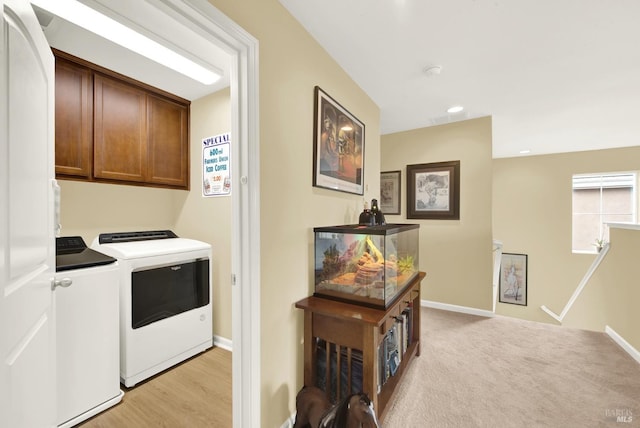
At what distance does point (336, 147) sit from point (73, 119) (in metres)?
1.91

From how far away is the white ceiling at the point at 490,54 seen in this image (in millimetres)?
1428

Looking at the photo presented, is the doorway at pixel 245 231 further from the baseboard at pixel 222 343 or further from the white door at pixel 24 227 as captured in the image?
the baseboard at pixel 222 343

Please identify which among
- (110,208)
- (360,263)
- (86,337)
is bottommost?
(86,337)

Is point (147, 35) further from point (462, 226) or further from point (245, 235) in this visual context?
point (462, 226)

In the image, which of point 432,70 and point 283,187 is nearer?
point 283,187

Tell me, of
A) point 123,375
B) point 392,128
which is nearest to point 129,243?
point 123,375

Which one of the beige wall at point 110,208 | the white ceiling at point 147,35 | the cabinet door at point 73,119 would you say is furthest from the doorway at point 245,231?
the beige wall at point 110,208

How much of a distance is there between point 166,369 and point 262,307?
1388 millimetres

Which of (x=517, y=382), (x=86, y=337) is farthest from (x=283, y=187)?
(x=517, y=382)

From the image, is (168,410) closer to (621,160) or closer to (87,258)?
(87,258)

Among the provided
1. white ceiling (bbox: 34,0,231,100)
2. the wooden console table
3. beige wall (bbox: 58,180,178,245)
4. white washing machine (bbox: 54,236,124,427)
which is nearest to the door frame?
white ceiling (bbox: 34,0,231,100)

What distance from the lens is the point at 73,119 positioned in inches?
71.7

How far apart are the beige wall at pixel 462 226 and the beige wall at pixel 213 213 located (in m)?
2.42

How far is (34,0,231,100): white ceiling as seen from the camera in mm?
1312
